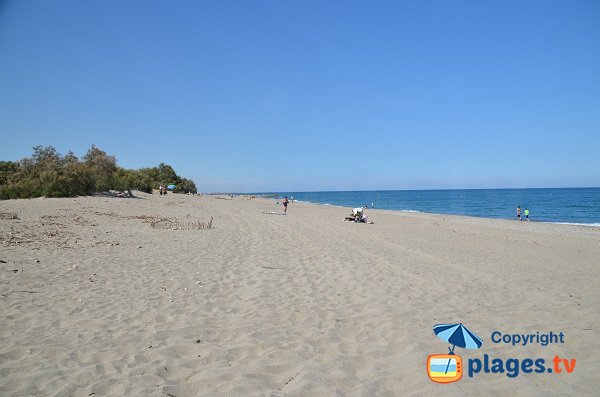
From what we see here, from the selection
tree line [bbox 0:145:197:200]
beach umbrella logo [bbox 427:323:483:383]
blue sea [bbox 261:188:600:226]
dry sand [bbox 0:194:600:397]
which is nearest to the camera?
dry sand [bbox 0:194:600:397]

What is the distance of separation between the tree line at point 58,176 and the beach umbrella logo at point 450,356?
33.6 m

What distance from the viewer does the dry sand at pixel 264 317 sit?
343 centimetres

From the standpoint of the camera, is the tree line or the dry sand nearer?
the dry sand

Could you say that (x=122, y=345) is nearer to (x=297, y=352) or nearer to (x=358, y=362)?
(x=297, y=352)

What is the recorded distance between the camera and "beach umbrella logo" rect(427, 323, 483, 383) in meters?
3.73

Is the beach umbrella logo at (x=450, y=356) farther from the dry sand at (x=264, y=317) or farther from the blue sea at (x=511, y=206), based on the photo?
the blue sea at (x=511, y=206)

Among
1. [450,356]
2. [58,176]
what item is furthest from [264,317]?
[58,176]

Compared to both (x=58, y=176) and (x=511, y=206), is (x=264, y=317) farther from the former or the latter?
(x=511, y=206)

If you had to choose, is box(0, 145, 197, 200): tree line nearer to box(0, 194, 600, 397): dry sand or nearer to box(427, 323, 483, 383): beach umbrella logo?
box(0, 194, 600, 397): dry sand

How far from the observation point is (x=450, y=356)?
13.7 ft

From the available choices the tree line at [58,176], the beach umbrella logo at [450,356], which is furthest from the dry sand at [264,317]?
the tree line at [58,176]

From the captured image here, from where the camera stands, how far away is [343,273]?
26.7 feet

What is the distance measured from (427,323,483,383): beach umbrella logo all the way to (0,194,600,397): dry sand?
0.36ft

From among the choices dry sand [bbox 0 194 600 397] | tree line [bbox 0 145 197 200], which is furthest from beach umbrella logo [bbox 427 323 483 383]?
tree line [bbox 0 145 197 200]
